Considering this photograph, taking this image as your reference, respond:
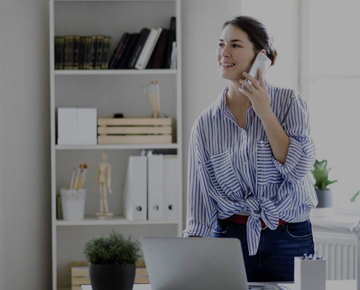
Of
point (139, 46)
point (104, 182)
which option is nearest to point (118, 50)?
point (139, 46)

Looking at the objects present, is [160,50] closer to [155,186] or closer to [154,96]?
[154,96]

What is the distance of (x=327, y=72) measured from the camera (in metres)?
4.04

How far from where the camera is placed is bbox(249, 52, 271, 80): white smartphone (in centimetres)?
228

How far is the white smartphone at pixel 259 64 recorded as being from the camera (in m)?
2.28

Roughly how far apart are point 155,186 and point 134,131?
1.03ft

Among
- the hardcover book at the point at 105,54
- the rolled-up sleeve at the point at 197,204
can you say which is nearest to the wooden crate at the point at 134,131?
the hardcover book at the point at 105,54

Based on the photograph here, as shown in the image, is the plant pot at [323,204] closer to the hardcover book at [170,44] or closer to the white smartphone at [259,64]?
the hardcover book at [170,44]

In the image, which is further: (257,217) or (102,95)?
(102,95)

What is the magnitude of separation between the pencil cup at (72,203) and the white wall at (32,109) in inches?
5.6

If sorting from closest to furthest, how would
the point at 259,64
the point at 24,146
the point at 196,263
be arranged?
the point at 196,263 < the point at 259,64 < the point at 24,146

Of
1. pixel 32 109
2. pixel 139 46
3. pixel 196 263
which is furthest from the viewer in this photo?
pixel 139 46

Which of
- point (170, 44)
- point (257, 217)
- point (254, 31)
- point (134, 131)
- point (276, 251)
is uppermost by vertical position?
point (170, 44)

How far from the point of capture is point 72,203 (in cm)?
362

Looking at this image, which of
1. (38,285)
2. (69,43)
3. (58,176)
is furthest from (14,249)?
(69,43)
